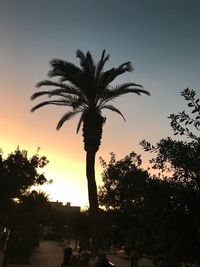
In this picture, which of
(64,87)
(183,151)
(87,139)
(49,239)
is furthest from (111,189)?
(49,239)

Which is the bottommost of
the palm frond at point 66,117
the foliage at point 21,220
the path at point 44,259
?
the path at point 44,259

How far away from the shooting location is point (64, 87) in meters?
25.3

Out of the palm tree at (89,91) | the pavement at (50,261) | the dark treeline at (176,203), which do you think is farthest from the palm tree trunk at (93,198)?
the dark treeline at (176,203)

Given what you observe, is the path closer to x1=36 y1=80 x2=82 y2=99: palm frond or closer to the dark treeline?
x1=36 y1=80 x2=82 y2=99: palm frond

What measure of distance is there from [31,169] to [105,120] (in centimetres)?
514

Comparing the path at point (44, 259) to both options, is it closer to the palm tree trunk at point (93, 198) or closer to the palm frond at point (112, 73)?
→ the palm tree trunk at point (93, 198)

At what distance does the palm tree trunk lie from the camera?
76.2 ft

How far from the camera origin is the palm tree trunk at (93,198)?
2322cm

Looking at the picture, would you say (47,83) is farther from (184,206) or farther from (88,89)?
(184,206)

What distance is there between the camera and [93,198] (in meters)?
23.7

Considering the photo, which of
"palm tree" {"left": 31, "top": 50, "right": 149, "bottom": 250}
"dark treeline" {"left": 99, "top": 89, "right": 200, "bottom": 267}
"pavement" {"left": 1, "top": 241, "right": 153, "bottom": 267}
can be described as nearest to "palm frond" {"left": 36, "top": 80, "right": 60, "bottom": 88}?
"palm tree" {"left": 31, "top": 50, "right": 149, "bottom": 250}

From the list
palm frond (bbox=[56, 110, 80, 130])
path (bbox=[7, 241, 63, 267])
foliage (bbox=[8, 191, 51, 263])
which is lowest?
path (bbox=[7, 241, 63, 267])

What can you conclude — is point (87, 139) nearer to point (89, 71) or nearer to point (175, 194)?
point (89, 71)

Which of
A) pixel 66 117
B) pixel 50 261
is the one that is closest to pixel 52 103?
pixel 66 117
